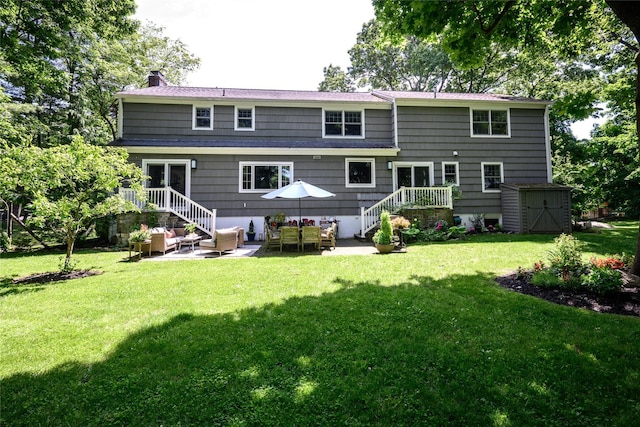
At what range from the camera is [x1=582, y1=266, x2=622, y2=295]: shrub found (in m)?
4.47

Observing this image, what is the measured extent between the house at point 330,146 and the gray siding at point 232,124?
47mm

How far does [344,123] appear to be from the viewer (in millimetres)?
14688

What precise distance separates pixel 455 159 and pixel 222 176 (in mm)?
11334

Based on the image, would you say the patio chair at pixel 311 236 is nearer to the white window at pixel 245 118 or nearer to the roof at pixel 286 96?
the white window at pixel 245 118

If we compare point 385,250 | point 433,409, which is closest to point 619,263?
point 385,250

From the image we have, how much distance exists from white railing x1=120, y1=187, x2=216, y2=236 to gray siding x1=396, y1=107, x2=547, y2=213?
9.20 meters

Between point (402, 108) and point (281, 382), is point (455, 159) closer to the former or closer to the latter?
point (402, 108)

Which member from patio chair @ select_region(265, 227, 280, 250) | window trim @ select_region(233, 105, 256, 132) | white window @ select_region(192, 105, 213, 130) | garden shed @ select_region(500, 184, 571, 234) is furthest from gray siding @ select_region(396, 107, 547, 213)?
white window @ select_region(192, 105, 213, 130)

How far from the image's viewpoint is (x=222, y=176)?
1316cm

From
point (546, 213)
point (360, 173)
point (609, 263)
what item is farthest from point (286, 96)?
point (609, 263)

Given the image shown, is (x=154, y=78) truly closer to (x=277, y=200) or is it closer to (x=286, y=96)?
(x=286, y=96)

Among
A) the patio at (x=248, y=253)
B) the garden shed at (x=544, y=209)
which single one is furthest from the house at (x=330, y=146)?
the patio at (x=248, y=253)

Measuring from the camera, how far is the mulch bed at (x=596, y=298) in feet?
13.7

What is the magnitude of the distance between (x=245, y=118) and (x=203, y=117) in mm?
1948
